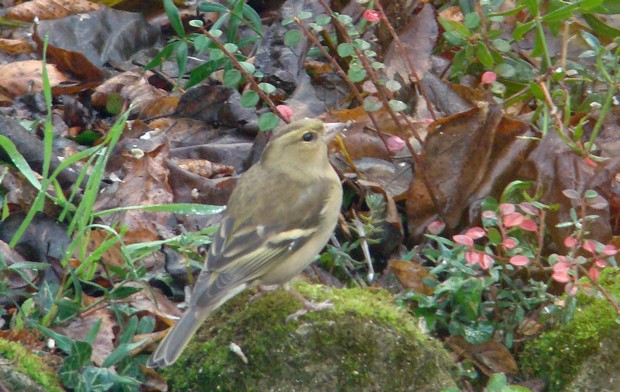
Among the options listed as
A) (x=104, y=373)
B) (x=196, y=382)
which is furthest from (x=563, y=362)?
(x=104, y=373)

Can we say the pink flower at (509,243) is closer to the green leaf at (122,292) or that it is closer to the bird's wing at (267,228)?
the bird's wing at (267,228)

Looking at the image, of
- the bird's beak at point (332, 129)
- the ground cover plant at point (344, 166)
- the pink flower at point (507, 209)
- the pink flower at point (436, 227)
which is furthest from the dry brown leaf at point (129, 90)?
the pink flower at point (507, 209)

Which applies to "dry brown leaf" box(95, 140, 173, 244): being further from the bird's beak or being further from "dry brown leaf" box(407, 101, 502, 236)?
"dry brown leaf" box(407, 101, 502, 236)

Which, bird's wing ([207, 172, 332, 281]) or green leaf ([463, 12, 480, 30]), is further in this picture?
green leaf ([463, 12, 480, 30])

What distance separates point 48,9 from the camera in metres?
8.25

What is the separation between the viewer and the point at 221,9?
235 inches

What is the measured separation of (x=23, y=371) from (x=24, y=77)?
3504 mm

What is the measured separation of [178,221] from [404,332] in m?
1.92

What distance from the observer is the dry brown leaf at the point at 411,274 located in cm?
539

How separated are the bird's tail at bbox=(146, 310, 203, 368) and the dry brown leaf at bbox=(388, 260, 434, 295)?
1.32 meters

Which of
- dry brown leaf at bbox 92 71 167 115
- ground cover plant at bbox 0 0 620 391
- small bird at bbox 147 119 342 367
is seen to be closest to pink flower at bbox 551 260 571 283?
ground cover plant at bbox 0 0 620 391

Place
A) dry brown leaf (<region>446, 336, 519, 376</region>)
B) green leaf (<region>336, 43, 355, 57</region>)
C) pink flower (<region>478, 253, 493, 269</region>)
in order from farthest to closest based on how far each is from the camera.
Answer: green leaf (<region>336, 43, 355, 57</region>)
dry brown leaf (<region>446, 336, 519, 376</region>)
pink flower (<region>478, 253, 493, 269</region>)

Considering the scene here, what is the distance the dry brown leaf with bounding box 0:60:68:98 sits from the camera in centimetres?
731

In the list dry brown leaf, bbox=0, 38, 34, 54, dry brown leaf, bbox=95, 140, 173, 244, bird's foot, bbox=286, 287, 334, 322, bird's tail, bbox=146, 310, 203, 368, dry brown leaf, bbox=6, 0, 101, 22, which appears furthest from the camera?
dry brown leaf, bbox=6, 0, 101, 22
